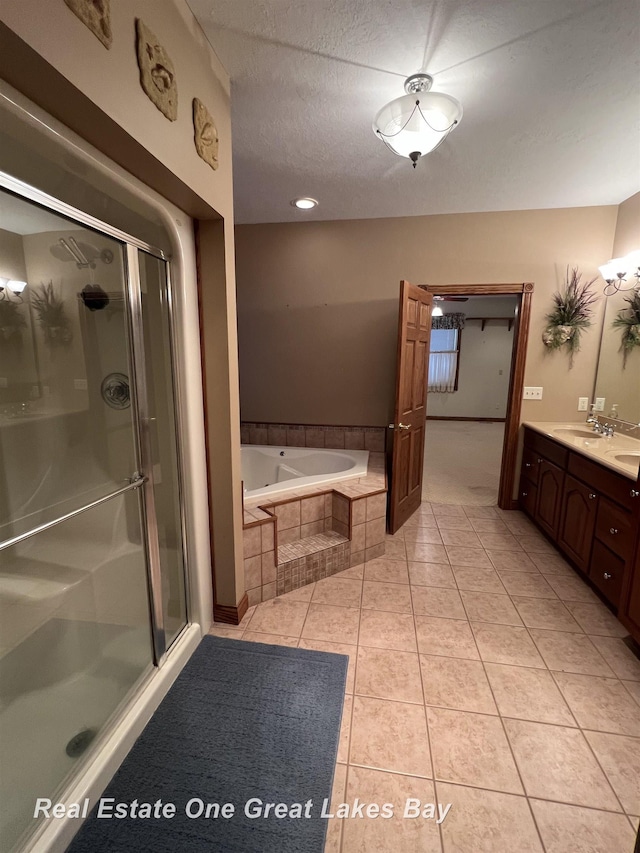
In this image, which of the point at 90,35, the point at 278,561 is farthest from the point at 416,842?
the point at 90,35

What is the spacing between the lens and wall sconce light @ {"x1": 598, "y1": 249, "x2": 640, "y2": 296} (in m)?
2.63

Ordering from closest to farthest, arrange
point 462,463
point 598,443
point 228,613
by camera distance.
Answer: point 228,613 < point 598,443 < point 462,463

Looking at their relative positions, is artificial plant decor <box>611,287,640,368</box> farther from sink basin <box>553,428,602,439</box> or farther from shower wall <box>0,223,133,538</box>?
shower wall <box>0,223,133,538</box>

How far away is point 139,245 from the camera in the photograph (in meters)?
1.40

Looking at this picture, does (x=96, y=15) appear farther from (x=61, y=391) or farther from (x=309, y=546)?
(x=309, y=546)

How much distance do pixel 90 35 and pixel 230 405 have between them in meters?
1.21

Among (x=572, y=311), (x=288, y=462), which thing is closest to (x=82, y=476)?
(x=288, y=462)

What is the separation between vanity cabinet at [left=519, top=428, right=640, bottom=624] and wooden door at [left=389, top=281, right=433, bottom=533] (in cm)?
97

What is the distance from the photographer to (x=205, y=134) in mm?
1409

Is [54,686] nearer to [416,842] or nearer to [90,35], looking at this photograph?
[416,842]

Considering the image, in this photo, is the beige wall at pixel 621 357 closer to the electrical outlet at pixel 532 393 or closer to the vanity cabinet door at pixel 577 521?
the electrical outlet at pixel 532 393

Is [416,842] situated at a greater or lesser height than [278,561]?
lesser

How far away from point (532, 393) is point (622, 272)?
105 centimetres

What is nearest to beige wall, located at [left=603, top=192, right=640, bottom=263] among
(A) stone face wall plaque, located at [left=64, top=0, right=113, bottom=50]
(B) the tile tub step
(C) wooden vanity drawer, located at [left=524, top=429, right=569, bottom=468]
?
(C) wooden vanity drawer, located at [left=524, top=429, right=569, bottom=468]
